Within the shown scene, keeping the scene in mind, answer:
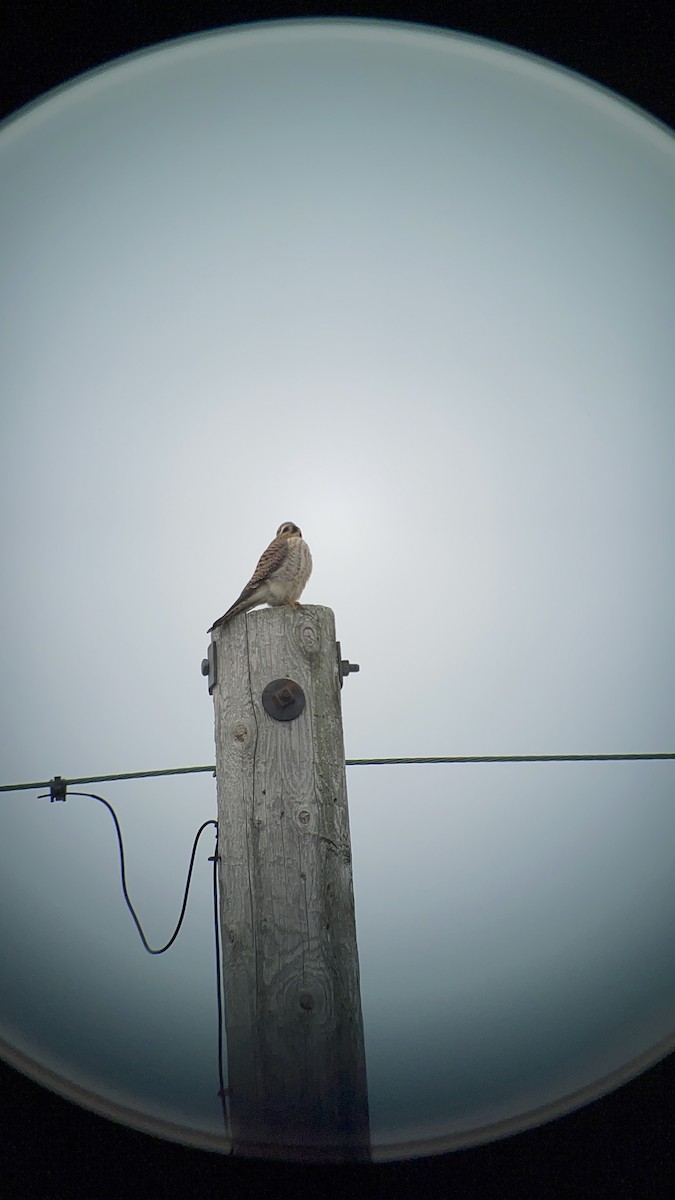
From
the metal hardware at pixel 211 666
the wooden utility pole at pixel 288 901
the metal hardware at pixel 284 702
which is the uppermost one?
the metal hardware at pixel 211 666

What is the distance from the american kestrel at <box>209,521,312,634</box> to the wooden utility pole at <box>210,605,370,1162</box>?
3.04ft

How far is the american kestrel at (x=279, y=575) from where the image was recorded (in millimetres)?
3150

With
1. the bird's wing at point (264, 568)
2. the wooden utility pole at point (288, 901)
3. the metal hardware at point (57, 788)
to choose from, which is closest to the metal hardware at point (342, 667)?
the wooden utility pole at point (288, 901)

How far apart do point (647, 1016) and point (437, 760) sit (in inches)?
91.3

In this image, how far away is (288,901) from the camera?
1.97 metres

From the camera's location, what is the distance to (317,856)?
2.00 metres

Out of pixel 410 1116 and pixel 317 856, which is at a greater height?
pixel 317 856

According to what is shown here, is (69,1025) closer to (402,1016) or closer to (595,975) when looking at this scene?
(402,1016)

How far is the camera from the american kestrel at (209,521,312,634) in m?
3.15

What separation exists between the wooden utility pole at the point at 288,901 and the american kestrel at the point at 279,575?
93 cm

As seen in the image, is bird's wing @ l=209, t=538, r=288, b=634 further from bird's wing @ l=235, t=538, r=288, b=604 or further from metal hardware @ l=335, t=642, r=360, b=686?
metal hardware @ l=335, t=642, r=360, b=686

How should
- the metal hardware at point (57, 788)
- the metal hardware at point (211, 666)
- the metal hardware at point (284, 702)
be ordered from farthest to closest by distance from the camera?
the metal hardware at point (57, 788) < the metal hardware at point (211, 666) < the metal hardware at point (284, 702)

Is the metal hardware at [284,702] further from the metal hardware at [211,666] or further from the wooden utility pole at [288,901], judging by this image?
the metal hardware at [211,666]

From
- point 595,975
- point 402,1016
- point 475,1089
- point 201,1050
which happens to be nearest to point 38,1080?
point 201,1050
